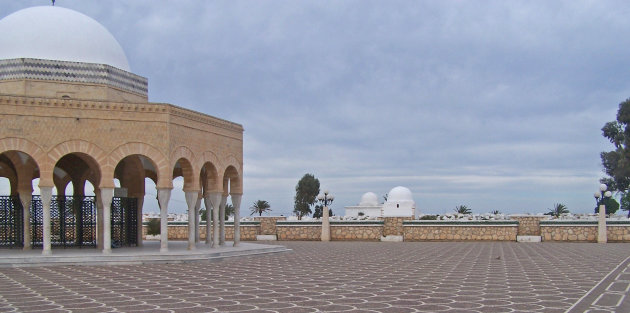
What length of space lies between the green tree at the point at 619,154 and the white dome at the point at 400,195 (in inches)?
617

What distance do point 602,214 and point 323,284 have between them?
17.5m

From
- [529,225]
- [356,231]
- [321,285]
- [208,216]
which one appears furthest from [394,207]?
[321,285]

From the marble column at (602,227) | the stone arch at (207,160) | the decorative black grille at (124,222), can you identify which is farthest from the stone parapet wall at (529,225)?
the decorative black grille at (124,222)

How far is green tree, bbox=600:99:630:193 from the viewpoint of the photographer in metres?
45.0

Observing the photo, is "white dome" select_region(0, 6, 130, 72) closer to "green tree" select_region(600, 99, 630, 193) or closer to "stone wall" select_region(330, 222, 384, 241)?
"stone wall" select_region(330, 222, 384, 241)

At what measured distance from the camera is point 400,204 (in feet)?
168

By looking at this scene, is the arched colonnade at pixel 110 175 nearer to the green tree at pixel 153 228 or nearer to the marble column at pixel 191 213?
the marble column at pixel 191 213

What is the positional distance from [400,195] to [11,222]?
37.0 meters

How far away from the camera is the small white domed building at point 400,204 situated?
50656mm

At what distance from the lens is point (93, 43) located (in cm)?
1806

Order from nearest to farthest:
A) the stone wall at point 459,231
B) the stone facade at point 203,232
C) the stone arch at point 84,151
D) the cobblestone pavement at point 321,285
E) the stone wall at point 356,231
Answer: the cobblestone pavement at point 321,285 < the stone arch at point 84,151 < the stone wall at point 459,231 < the stone wall at point 356,231 < the stone facade at point 203,232

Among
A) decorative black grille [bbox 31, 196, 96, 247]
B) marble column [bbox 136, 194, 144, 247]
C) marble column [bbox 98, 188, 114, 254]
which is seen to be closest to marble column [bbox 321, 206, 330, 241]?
marble column [bbox 136, 194, 144, 247]

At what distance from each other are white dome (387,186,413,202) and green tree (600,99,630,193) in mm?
15678

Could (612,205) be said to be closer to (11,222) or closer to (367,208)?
(367,208)
